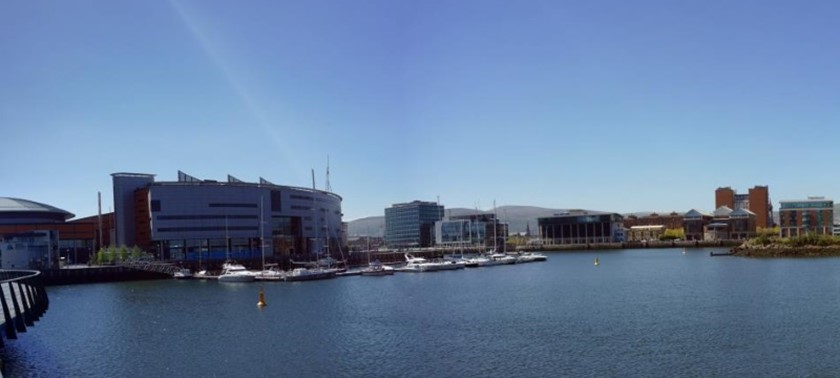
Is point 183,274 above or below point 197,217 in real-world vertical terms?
below

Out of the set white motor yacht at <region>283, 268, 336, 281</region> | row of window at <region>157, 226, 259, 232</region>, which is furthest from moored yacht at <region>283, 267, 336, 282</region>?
row of window at <region>157, 226, 259, 232</region>

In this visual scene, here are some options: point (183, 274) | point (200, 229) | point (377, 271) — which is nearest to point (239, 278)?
point (183, 274)

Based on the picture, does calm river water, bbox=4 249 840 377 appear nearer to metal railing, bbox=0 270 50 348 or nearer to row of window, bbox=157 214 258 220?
metal railing, bbox=0 270 50 348

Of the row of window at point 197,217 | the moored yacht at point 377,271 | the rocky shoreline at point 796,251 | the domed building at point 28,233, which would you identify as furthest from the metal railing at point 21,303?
the rocky shoreline at point 796,251

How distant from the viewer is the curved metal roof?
5167 inches

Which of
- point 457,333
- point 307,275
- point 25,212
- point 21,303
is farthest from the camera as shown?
point 25,212

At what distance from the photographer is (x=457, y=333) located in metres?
40.8

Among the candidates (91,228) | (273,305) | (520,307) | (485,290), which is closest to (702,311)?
(520,307)

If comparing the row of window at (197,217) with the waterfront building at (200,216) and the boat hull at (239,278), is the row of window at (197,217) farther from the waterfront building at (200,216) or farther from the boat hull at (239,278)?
the boat hull at (239,278)

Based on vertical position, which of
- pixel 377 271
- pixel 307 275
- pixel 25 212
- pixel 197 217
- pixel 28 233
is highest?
pixel 25 212

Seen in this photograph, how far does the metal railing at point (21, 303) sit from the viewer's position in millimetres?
31234

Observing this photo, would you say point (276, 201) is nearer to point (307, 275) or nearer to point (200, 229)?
point (200, 229)

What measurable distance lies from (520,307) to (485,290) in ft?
61.4

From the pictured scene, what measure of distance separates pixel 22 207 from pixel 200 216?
1372 inches
